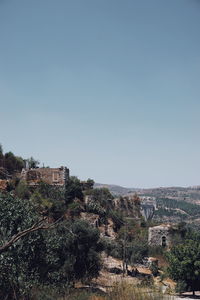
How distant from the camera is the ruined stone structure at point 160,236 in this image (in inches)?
1471

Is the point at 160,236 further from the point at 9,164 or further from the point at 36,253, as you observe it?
the point at 36,253

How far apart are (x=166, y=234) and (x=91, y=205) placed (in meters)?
9.67

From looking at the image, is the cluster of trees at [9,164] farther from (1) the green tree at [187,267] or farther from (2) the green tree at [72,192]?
(1) the green tree at [187,267]

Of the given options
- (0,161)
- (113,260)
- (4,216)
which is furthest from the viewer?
(0,161)

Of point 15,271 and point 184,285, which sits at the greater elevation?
point 15,271

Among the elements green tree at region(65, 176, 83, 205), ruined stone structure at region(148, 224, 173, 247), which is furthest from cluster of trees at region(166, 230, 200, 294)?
ruined stone structure at region(148, 224, 173, 247)

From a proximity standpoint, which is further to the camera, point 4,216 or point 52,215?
point 52,215

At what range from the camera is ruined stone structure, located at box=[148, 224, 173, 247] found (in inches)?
1471

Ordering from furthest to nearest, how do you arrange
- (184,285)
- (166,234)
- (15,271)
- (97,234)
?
1. (166,234)
2. (184,285)
3. (97,234)
4. (15,271)

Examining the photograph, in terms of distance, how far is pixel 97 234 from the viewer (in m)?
19.2

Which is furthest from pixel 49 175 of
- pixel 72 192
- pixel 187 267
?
pixel 187 267

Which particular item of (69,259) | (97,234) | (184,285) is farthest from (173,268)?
(69,259)

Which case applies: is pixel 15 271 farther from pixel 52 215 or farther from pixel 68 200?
pixel 68 200

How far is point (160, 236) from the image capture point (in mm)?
37531
